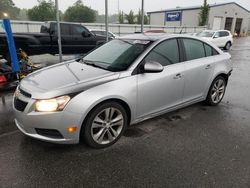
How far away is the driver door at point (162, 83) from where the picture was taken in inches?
131

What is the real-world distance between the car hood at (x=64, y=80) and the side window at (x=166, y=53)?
Result: 0.78 m

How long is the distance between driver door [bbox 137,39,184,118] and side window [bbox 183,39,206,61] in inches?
10.0

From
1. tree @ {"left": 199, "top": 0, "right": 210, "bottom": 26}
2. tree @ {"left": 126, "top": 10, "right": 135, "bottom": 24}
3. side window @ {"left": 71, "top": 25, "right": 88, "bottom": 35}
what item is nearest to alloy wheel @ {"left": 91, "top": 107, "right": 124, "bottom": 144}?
side window @ {"left": 71, "top": 25, "right": 88, "bottom": 35}

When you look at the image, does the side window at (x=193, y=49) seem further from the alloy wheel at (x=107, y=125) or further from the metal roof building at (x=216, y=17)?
the metal roof building at (x=216, y=17)

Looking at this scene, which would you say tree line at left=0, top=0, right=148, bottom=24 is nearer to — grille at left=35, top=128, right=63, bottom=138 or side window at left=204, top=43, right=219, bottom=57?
side window at left=204, top=43, right=219, bottom=57

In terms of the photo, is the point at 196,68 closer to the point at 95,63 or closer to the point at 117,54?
the point at 117,54

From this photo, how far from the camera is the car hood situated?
2742 mm

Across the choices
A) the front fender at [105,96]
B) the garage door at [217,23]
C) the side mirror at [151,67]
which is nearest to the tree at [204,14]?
the garage door at [217,23]

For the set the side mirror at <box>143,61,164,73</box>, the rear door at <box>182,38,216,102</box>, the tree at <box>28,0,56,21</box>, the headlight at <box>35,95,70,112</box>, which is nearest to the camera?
the headlight at <box>35,95,70,112</box>

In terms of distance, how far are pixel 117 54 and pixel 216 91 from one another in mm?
2382

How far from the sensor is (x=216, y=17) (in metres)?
38.0

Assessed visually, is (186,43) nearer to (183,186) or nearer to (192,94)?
(192,94)

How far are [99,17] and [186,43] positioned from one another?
263 feet

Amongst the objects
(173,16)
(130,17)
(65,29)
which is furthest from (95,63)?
(130,17)
